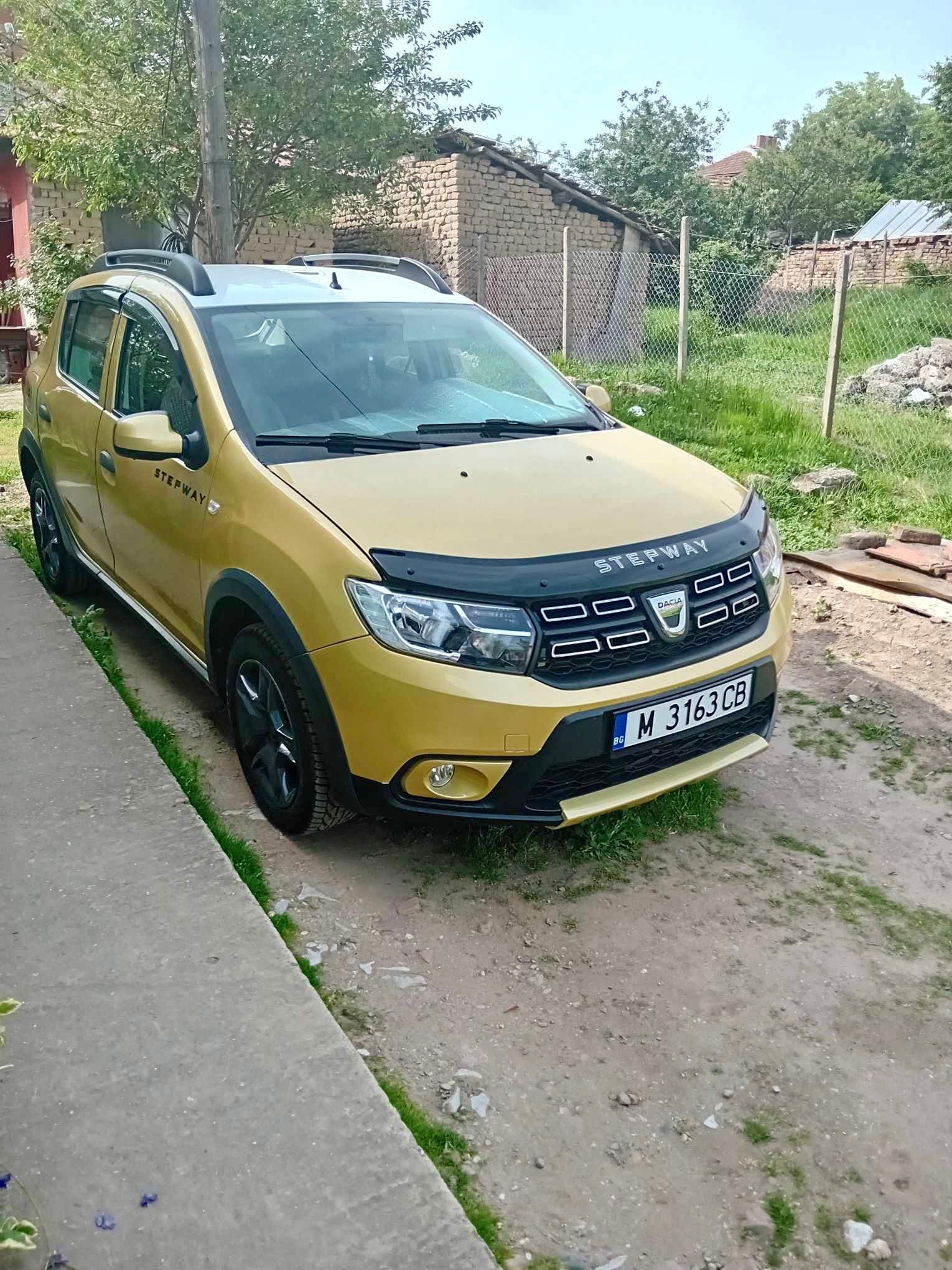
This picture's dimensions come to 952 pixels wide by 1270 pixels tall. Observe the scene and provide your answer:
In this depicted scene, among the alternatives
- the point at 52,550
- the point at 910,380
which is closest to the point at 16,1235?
the point at 52,550

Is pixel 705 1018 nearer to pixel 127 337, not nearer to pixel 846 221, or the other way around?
pixel 127 337

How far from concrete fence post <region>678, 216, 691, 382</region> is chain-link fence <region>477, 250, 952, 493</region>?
0.67ft

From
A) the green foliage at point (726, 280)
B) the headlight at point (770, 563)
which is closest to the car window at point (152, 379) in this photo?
the headlight at point (770, 563)

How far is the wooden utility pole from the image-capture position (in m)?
8.61

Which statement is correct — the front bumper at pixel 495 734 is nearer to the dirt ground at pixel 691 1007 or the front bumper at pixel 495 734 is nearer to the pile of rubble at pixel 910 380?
the dirt ground at pixel 691 1007

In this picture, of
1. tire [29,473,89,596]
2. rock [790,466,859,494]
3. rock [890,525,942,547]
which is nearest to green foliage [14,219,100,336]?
tire [29,473,89,596]

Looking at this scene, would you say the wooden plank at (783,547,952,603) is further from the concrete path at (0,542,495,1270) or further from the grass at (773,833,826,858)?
the concrete path at (0,542,495,1270)

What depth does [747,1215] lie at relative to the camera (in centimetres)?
208

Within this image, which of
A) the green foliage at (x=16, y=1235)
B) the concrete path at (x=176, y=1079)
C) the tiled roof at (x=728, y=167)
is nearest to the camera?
the green foliage at (x=16, y=1235)

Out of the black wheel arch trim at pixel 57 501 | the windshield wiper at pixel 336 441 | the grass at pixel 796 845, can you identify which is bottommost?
the grass at pixel 796 845

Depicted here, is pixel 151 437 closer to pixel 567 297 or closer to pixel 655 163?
pixel 567 297

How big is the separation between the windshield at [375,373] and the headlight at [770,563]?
Result: 0.85 metres

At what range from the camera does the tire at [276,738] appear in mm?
3039

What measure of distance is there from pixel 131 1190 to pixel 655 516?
219 cm
